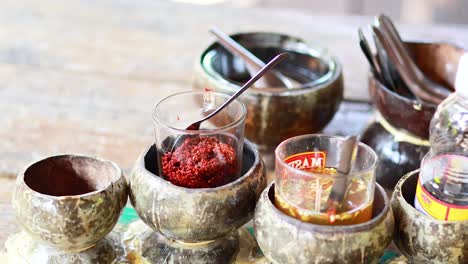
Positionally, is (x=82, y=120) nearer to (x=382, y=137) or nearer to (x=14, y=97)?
(x=14, y=97)

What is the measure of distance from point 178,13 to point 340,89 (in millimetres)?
515

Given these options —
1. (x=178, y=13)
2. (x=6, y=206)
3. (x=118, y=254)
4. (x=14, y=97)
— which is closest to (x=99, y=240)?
(x=118, y=254)

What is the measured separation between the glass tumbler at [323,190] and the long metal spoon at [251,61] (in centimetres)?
20

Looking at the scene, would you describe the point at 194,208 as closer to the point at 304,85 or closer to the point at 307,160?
the point at 307,160

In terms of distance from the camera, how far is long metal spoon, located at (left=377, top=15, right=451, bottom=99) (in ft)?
2.45

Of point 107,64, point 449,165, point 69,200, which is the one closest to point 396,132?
point 449,165

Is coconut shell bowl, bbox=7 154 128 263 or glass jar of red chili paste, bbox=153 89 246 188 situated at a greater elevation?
glass jar of red chili paste, bbox=153 89 246 188

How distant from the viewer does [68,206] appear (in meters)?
0.56

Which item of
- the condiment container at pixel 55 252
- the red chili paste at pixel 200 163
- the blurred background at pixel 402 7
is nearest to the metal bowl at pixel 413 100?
the red chili paste at pixel 200 163

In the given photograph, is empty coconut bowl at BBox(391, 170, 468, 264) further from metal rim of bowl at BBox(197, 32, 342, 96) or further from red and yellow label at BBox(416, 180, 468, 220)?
metal rim of bowl at BBox(197, 32, 342, 96)

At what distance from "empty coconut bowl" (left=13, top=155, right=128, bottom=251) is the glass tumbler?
15cm

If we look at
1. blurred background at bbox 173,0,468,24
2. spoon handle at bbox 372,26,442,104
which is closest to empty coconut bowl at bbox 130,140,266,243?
spoon handle at bbox 372,26,442,104

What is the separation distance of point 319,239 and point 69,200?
0.21 meters

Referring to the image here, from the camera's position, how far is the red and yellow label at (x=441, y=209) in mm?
539
